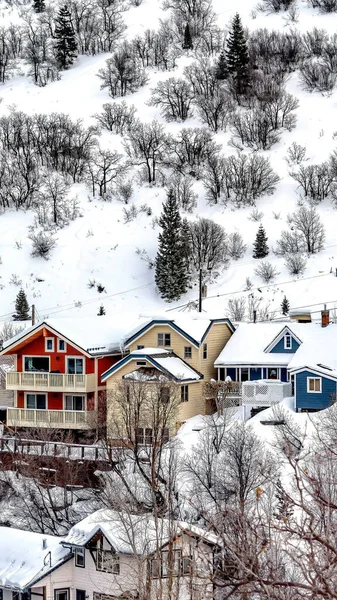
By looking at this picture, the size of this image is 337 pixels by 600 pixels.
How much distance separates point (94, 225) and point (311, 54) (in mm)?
37155

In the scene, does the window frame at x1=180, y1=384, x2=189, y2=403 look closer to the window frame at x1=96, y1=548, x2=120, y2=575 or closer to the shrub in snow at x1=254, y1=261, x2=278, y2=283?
the window frame at x1=96, y1=548, x2=120, y2=575

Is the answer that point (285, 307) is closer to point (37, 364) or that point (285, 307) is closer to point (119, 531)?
point (37, 364)

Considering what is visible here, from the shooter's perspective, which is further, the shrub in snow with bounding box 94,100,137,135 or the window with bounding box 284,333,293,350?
the shrub in snow with bounding box 94,100,137,135

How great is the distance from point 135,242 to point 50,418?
37211mm

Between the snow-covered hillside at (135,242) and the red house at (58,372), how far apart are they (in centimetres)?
1894

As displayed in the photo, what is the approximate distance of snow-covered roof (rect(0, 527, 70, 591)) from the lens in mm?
32062

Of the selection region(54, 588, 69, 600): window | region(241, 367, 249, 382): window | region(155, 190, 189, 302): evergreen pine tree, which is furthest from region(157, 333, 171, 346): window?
region(155, 190, 189, 302): evergreen pine tree

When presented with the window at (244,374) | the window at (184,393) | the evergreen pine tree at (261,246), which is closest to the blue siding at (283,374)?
the window at (244,374)

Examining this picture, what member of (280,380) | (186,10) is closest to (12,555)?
(280,380)

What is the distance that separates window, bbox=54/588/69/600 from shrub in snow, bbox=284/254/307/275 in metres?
45.5

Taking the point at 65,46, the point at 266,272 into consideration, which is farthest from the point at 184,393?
the point at 65,46

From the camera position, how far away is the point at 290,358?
48.5 meters

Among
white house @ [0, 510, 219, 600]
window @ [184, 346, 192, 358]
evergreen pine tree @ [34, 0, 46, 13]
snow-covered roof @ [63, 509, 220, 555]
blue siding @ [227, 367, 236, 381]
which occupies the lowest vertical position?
white house @ [0, 510, 219, 600]

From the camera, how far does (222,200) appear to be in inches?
3521
